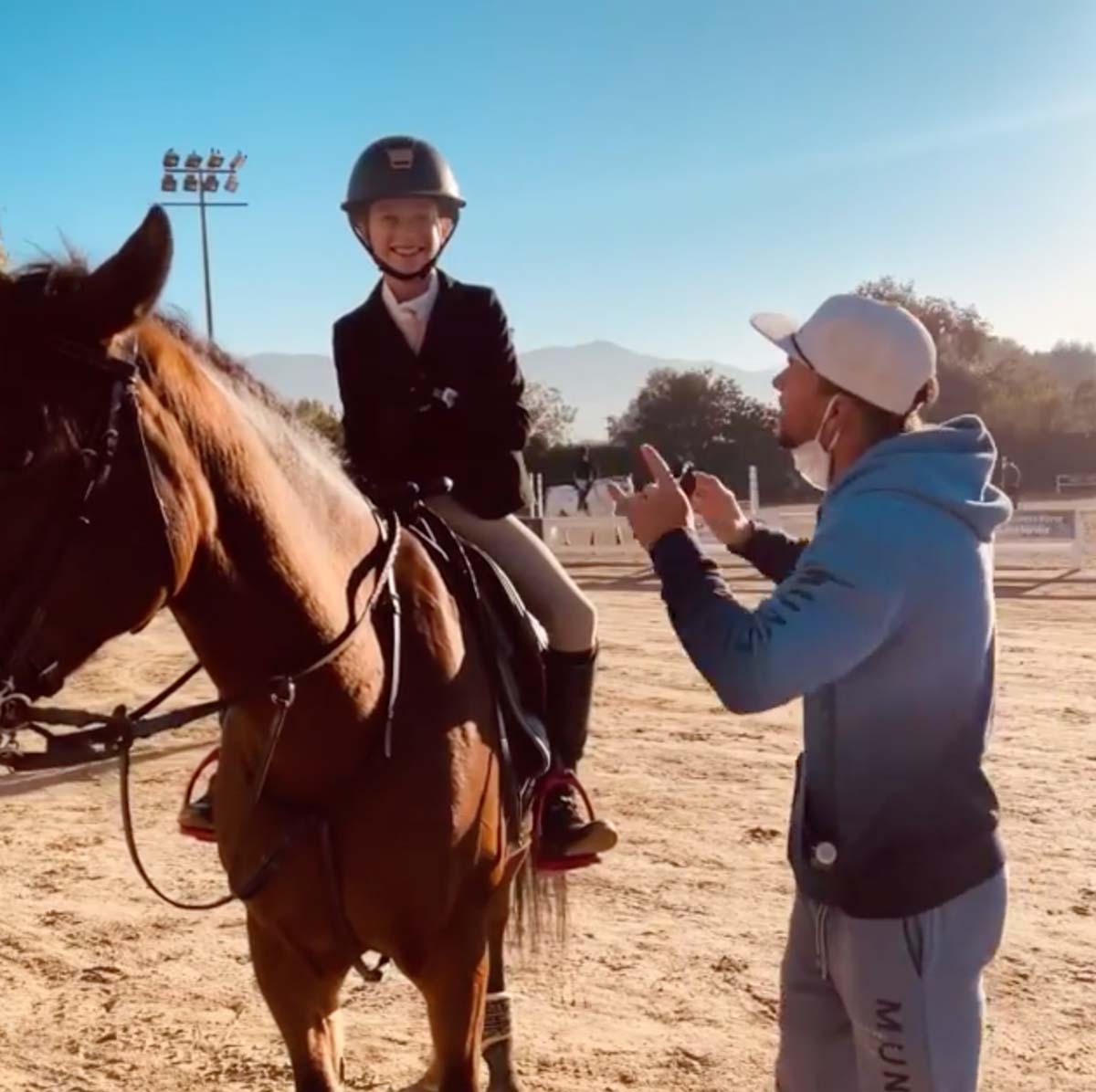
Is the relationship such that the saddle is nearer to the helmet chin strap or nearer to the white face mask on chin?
the helmet chin strap

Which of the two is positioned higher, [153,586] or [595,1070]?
[153,586]

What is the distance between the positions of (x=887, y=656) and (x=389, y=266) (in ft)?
6.07

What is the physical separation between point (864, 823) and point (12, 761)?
1483 millimetres

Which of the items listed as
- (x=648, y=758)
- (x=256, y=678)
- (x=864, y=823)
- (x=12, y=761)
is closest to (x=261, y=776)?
(x=256, y=678)

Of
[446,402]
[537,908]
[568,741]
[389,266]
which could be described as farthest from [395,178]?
[537,908]

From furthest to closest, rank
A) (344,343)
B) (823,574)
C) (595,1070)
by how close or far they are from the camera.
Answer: (595,1070) → (344,343) → (823,574)

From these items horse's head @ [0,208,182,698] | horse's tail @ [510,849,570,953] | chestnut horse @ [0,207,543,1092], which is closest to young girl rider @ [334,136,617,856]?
horse's tail @ [510,849,570,953]

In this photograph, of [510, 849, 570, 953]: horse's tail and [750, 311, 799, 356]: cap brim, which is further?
[510, 849, 570, 953]: horse's tail

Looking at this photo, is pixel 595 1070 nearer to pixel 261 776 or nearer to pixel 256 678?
pixel 261 776

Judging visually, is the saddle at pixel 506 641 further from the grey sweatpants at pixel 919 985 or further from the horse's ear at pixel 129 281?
the horse's ear at pixel 129 281

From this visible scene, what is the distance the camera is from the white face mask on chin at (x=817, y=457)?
7.17 feet

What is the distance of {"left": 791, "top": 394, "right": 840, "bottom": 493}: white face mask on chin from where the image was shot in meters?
2.19

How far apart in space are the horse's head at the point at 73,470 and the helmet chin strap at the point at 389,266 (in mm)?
1442

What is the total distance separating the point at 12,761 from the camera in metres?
1.87
